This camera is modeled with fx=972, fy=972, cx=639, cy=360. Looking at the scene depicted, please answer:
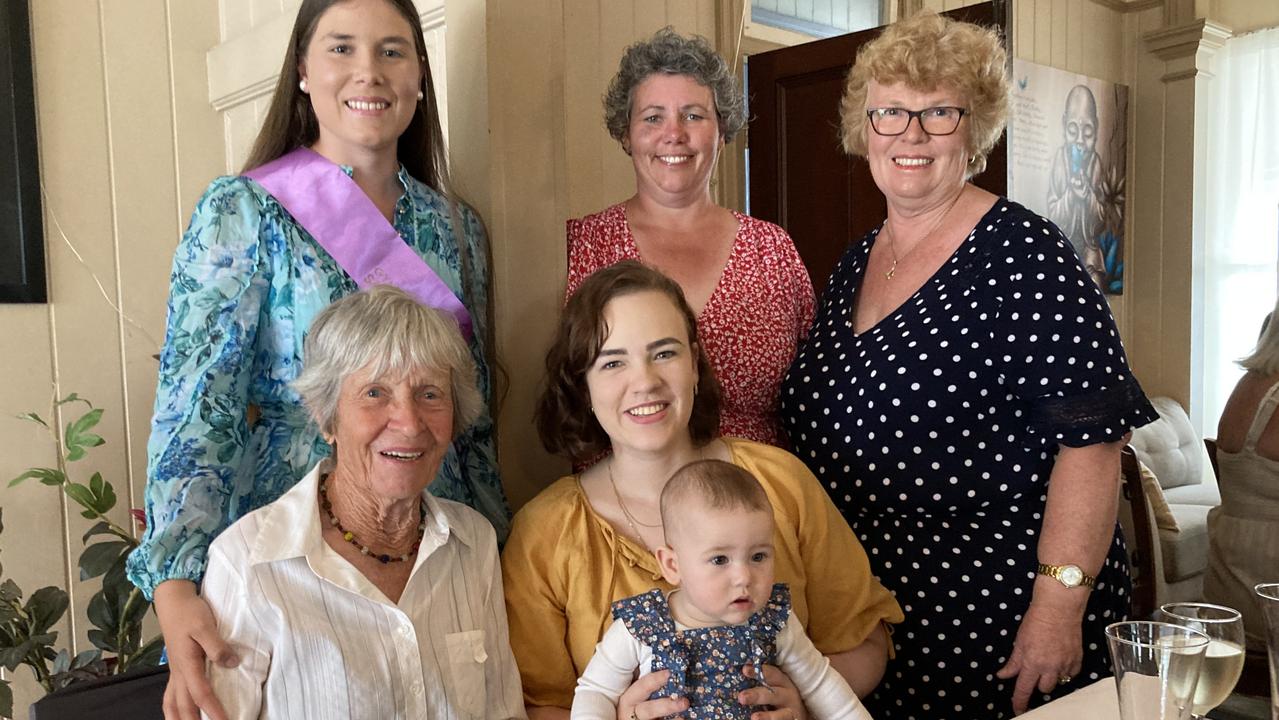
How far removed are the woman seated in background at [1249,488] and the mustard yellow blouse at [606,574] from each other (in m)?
1.67

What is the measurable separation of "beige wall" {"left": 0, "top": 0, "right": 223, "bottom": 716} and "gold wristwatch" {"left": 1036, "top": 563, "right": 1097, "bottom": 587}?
2411 millimetres

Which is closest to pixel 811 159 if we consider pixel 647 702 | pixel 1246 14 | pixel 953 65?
pixel 953 65

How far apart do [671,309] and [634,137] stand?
55 centimetres

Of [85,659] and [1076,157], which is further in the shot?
[1076,157]

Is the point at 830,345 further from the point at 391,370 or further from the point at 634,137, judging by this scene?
the point at 391,370

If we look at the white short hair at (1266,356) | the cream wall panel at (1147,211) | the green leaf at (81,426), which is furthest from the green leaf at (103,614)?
the cream wall panel at (1147,211)

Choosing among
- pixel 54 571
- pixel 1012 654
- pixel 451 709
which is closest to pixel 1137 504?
pixel 1012 654

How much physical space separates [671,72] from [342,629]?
1.19 meters

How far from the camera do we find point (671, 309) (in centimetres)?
154

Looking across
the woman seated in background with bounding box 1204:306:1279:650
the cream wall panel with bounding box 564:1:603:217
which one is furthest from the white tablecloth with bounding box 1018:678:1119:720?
the woman seated in background with bounding box 1204:306:1279:650

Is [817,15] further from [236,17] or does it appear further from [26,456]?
[26,456]

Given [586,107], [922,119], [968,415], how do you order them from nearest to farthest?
1. [968,415]
2. [922,119]
3. [586,107]

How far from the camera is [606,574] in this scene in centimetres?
150

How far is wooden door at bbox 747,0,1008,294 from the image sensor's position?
322 cm
